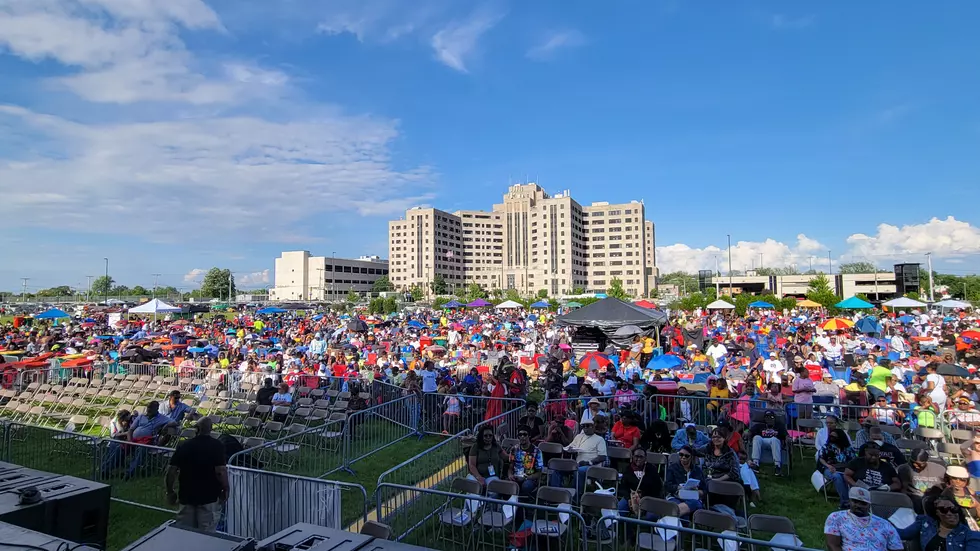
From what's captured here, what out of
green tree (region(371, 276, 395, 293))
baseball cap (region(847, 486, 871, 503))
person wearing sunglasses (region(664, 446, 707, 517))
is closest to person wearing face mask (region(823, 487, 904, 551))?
baseball cap (region(847, 486, 871, 503))

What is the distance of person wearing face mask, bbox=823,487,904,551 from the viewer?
4.82 m

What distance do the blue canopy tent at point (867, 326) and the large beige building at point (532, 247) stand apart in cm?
11697

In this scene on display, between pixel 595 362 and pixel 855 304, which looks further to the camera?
pixel 855 304

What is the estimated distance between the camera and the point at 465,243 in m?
163

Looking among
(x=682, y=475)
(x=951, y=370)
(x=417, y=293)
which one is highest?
(x=417, y=293)

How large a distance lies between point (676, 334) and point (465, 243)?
5554 inches

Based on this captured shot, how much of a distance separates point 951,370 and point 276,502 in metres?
15.6

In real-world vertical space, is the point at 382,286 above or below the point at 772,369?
above

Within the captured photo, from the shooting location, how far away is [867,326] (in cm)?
2323

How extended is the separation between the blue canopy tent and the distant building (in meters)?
121

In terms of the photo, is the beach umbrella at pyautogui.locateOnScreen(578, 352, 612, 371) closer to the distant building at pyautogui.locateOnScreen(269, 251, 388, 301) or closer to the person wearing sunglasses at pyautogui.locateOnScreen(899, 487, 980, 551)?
the person wearing sunglasses at pyautogui.locateOnScreen(899, 487, 980, 551)

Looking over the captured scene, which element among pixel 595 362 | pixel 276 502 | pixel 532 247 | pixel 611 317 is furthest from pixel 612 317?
pixel 532 247

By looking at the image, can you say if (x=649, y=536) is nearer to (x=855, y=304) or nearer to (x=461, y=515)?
(x=461, y=515)

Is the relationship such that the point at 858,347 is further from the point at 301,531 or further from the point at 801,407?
the point at 301,531
